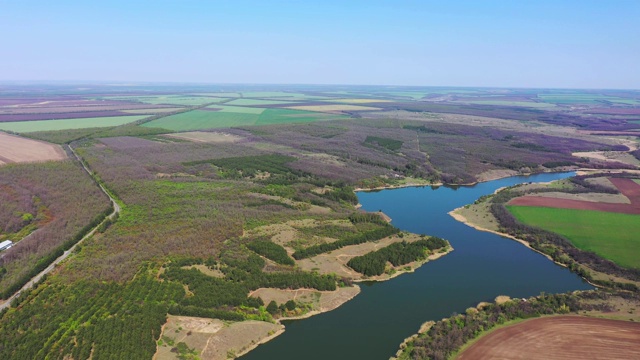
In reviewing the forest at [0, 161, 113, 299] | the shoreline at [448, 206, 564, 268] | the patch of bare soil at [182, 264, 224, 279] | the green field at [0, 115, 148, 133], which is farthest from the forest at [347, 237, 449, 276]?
the green field at [0, 115, 148, 133]

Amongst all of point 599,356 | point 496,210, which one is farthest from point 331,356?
point 496,210

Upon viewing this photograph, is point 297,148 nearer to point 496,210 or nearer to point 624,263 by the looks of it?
point 496,210

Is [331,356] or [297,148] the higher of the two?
[297,148]

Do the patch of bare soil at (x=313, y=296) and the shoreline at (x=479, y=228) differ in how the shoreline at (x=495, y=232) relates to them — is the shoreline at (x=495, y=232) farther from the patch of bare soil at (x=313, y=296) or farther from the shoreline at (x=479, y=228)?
the patch of bare soil at (x=313, y=296)

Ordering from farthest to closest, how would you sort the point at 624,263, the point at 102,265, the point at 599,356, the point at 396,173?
the point at 396,173, the point at 624,263, the point at 102,265, the point at 599,356

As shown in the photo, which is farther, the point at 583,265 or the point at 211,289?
the point at 583,265

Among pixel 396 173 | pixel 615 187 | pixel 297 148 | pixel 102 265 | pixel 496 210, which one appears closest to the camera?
pixel 102 265

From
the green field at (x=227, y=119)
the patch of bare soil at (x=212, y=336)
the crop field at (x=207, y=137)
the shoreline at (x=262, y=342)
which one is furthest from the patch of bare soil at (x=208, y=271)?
the green field at (x=227, y=119)
